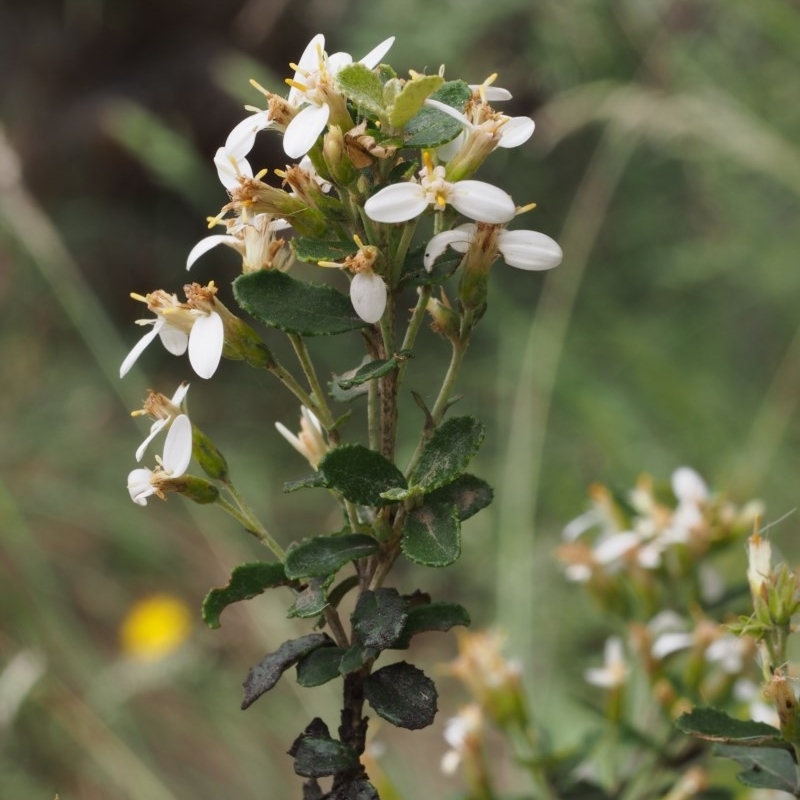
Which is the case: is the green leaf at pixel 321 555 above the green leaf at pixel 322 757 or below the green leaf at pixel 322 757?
above

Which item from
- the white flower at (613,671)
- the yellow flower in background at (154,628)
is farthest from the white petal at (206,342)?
the yellow flower in background at (154,628)

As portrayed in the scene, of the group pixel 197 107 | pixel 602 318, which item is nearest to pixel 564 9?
pixel 602 318

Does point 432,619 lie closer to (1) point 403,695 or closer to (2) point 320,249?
(1) point 403,695

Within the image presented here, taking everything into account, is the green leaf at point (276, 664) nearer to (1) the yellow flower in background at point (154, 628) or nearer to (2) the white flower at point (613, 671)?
(2) the white flower at point (613, 671)

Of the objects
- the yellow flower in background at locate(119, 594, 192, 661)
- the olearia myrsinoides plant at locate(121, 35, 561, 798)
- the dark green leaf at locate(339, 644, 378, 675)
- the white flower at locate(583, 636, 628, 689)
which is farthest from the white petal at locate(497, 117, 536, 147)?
the yellow flower in background at locate(119, 594, 192, 661)

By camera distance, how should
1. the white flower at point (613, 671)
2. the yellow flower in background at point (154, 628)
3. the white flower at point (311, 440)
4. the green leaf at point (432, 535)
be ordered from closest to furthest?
the green leaf at point (432, 535) < the white flower at point (311, 440) < the white flower at point (613, 671) < the yellow flower in background at point (154, 628)

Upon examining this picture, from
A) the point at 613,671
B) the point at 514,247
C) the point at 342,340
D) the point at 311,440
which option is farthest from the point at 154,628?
the point at 514,247

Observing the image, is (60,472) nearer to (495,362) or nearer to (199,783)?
(199,783)
